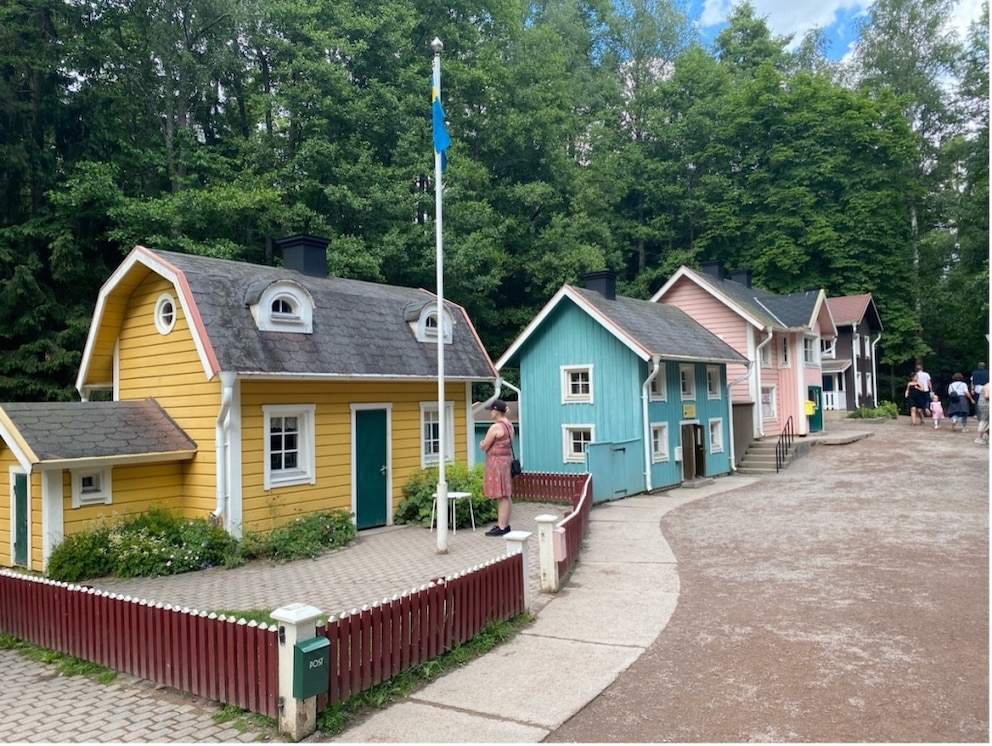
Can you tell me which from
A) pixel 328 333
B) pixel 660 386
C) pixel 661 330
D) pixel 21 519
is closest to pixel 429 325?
pixel 328 333

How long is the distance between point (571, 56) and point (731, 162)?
12.2m

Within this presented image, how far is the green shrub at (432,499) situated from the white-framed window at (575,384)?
6.23 meters

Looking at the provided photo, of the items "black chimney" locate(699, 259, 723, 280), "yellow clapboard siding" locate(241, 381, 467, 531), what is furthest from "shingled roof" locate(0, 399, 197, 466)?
"black chimney" locate(699, 259, 723, 280)

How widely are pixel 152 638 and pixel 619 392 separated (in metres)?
14.8

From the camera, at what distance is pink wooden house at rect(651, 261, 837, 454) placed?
1013 inches

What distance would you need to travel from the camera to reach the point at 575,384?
67.4ft

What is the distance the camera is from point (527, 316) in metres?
32.2

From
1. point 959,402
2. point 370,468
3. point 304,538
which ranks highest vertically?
point 959,402

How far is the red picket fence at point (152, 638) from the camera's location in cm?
549

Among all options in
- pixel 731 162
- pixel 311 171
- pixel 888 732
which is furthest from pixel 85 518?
pixel 731 162

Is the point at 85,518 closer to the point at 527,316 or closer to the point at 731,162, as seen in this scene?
the point at 527,316

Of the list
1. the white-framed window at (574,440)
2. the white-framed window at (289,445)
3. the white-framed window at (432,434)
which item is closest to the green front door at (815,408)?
the white-framed window at (574,440)

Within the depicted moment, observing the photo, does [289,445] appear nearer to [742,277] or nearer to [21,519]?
[21,519]

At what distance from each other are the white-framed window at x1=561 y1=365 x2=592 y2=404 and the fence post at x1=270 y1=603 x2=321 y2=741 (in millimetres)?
15445
